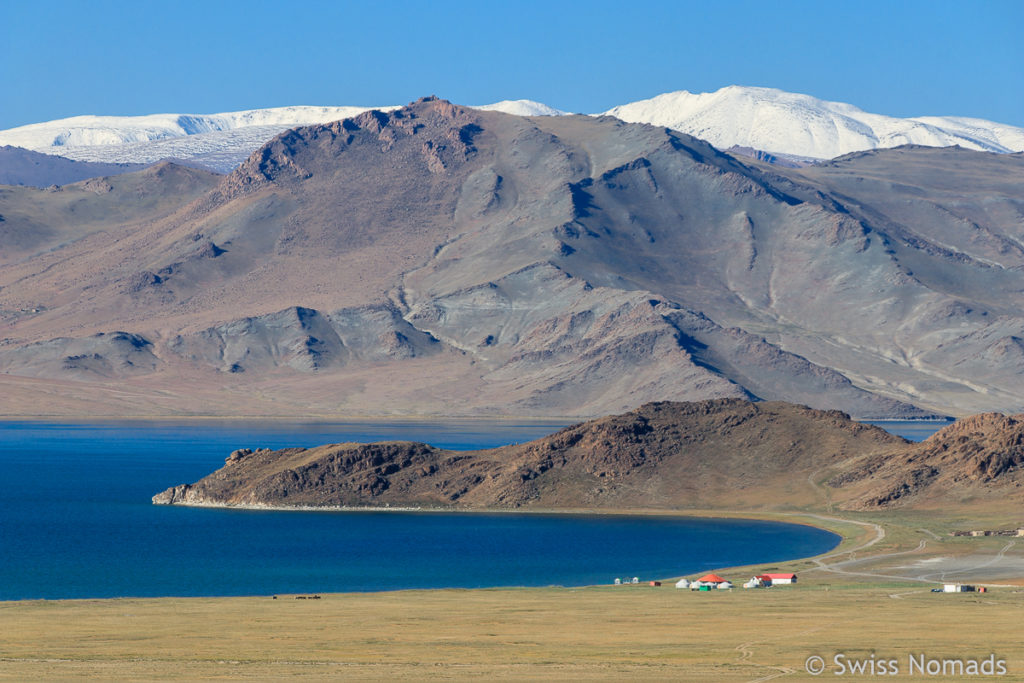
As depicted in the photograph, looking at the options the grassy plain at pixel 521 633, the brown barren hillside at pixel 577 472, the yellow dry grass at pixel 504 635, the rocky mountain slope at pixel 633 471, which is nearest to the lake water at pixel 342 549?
the brown barren hillside at pixel 577 472

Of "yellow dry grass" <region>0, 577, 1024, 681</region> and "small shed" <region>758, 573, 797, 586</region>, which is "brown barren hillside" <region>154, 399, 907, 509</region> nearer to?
"small shed" <region>758, 573, 797, 586</region>

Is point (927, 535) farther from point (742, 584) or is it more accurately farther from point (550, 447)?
point (550, 447)

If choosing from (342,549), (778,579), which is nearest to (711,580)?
(778,579)

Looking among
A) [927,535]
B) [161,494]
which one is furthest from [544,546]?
[161,494]

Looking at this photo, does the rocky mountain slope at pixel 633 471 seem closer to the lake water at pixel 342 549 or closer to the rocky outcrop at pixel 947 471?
the rocky outcrop at pixel 947 471

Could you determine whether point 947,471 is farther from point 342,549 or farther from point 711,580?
point 711,580

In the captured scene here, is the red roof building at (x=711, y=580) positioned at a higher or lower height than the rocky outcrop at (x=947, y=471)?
lower
